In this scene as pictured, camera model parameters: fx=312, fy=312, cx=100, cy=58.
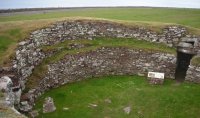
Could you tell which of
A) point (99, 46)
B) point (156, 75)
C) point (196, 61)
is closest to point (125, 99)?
point (156, 75)

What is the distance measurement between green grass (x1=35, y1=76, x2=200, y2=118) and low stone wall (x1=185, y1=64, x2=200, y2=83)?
739mm

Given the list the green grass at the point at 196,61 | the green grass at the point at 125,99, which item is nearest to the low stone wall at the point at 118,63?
the green grass at the point at 125,99

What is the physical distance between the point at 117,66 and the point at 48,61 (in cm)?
679

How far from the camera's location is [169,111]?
23.6 m

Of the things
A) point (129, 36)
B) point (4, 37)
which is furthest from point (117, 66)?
point (4, 37)

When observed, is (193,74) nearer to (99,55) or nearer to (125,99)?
(125,99)

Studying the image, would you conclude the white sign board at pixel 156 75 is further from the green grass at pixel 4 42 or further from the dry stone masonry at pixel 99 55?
the green grass at pixel 4 42

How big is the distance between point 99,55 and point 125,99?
248 inches

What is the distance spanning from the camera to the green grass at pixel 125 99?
23188 mm

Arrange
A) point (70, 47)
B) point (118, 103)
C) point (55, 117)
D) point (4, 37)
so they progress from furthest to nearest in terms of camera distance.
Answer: point (70, 47)
point (4, 37)
point (118, 103)
point (55, 117)

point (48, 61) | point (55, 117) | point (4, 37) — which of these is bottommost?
point (55, 117)

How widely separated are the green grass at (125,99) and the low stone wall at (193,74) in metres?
0.74

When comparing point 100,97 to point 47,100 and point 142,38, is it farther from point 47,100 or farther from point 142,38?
point 142,38

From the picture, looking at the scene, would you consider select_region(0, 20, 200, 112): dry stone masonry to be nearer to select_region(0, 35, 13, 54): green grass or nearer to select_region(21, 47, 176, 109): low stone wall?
select_region(21, 47, 176, 109): low stone wall
